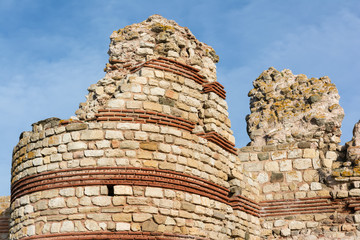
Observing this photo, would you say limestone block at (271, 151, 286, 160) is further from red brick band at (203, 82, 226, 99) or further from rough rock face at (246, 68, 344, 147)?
red brick band at (203, 82, 226, 99)

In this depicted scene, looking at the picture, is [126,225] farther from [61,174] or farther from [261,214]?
[261,214]

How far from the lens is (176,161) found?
903cm

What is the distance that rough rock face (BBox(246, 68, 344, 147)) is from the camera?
39.2ft

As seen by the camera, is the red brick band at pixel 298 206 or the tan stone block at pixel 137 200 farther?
the red brick band at pixel 298 206

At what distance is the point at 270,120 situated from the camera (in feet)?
40.9

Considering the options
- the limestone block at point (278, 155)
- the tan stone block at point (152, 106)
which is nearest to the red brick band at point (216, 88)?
the tan stone block at point (152, 106)

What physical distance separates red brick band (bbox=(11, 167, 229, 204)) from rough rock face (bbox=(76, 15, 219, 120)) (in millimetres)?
1444

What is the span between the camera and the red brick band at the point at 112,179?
8516 mm

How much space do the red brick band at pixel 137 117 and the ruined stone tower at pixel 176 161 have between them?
17mm

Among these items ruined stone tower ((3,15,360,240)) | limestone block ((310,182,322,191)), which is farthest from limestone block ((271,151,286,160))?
limestone block ((310,182,322,191))

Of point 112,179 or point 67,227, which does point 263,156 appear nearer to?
point 112,179

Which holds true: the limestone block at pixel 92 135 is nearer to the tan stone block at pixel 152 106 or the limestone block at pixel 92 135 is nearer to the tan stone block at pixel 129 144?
the tan stone block at pixel 129 144

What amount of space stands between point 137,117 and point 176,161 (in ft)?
3.12

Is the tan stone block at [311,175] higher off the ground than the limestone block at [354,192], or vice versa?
the tan stone block at [311,175]
